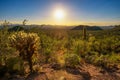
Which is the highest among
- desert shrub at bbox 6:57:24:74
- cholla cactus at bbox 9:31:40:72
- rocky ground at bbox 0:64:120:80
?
cholla cactus at bbox 9:31:40:72

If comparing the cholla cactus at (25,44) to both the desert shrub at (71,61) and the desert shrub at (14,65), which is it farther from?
the desert shrub at (71,61)

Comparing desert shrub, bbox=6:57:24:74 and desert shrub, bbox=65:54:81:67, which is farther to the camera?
desert shrub, bbox=65:54:81:67

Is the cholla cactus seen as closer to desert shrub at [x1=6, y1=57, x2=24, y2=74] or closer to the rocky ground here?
desert shrub at [x1=6, y1=57, x2=24, y2=74]

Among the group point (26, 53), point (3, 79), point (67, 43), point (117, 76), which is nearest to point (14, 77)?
point (3, 79)

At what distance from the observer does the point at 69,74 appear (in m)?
7.95

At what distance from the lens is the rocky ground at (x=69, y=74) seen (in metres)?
7.45

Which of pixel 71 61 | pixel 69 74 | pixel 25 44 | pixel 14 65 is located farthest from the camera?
pixel 71 61

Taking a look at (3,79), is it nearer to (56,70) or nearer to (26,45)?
(26,45)

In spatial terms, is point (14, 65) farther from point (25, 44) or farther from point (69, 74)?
point (69, 74)

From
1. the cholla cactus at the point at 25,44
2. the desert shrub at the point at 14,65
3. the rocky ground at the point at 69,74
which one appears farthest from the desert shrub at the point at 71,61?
the desert shrub at the point at 14,65

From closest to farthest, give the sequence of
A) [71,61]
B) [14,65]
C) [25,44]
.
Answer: [25,44] → [14,65] → [71,61]

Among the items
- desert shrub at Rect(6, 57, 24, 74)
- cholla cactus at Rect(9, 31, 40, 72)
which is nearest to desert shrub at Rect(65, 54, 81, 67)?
cholla cactus at Rect(9, 31, 40, 72)

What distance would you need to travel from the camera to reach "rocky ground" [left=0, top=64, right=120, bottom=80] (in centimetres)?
745

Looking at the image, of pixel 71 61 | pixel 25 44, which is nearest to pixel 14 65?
pixel 25 44
